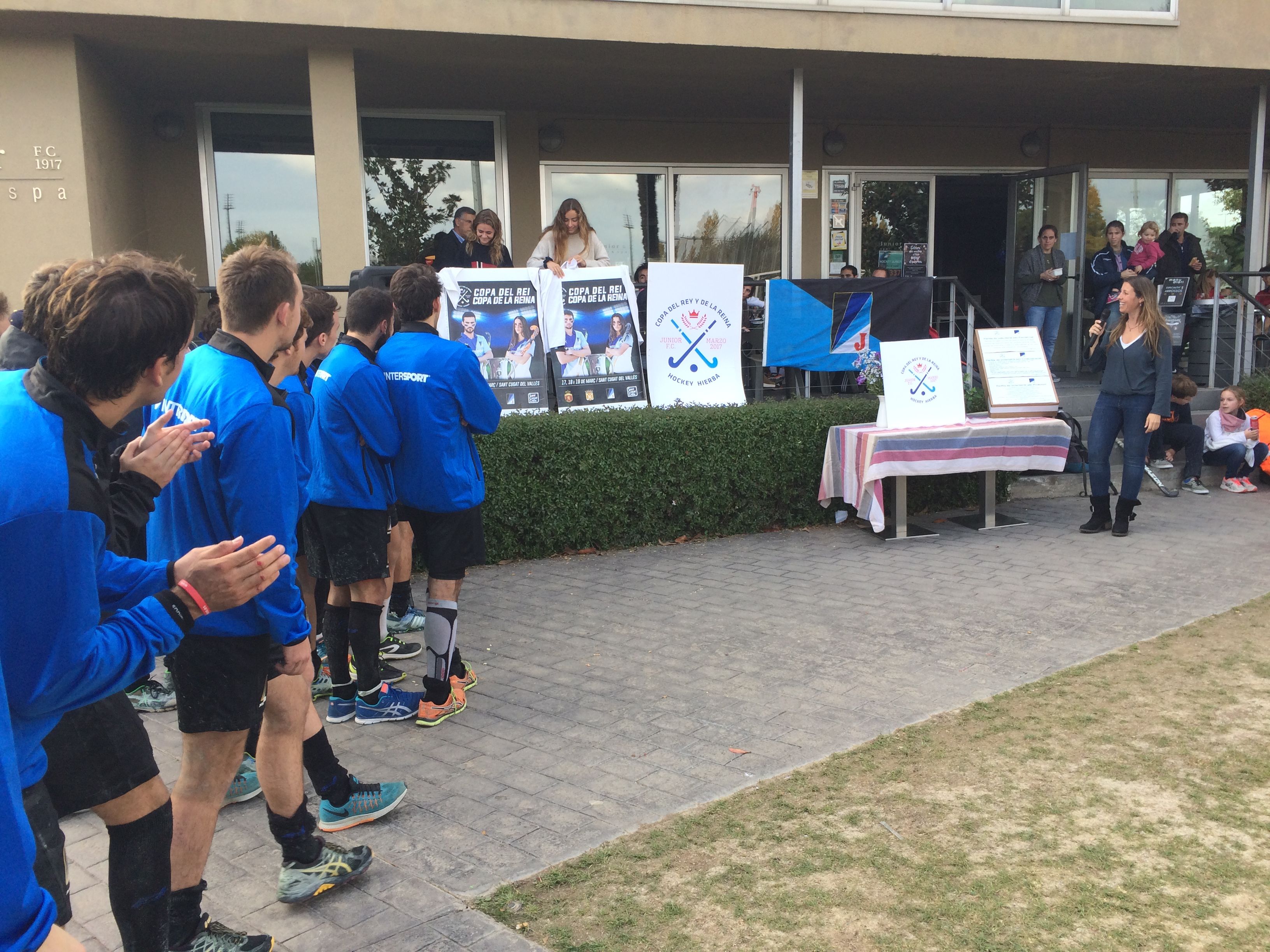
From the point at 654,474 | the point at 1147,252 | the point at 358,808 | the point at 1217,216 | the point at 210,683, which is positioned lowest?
the point at 358,808

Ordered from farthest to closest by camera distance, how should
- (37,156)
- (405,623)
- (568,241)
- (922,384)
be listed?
(568,241), (37,156), (922,384), (405,623)

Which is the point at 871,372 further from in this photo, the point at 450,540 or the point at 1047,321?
the point at 450,540

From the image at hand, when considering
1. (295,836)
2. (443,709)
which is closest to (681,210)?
(443,709)

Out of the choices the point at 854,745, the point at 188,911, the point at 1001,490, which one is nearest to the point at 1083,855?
the point at 854,745

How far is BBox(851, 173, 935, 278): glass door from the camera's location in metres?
13.2

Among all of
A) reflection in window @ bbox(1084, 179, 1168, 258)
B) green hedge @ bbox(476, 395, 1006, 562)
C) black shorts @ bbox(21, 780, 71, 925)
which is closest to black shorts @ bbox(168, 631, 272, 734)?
black shorts @ bbox(21, 780, 71, 925)

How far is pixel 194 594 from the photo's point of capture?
210 centimetres

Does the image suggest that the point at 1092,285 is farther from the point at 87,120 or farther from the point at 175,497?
the point at 175,497

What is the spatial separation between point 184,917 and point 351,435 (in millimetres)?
2065

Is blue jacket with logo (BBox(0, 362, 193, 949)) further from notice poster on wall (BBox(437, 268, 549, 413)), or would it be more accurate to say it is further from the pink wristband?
notice poster on wall (BBox(437, 268, 549, 413))

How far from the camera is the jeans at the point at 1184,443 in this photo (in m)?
9.37

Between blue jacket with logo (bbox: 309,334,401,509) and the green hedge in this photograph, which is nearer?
blue jacket with logo (bbox: 309,334,401,509)

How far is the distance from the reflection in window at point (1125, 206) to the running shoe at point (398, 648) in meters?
12.0

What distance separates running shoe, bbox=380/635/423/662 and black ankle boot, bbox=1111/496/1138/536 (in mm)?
5411
